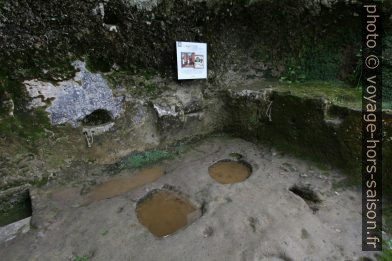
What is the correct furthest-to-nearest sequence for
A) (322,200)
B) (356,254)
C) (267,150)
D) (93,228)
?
1. (267,150)
2. (322,200)
3. (93,228)
4. (356,254)

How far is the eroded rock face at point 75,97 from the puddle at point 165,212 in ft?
6.11

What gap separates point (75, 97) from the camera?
4.39 m

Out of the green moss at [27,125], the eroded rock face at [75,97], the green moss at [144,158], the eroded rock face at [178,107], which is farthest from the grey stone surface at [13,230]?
the eroded rock face at [178,107]

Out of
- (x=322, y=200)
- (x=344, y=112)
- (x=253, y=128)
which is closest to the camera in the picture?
(x=322, y=200)

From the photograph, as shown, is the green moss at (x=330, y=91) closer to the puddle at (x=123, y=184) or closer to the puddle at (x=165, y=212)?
the puddle at (x=165, y=212)

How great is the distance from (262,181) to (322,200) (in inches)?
35.6

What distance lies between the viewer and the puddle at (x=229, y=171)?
436 centimetres

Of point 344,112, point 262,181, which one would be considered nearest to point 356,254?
point 262,181

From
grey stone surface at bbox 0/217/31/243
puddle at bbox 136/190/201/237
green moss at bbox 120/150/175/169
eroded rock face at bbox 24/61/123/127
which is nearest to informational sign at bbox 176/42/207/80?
eroded rock face at bbox 24/61/123/127

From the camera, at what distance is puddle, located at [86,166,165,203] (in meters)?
4.08

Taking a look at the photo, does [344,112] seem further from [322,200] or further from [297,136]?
[322,200]

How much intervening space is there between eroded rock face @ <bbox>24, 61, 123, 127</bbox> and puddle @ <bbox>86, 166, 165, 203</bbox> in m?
1.20

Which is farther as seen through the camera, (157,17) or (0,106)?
(157,17)

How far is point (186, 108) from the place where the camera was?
5590mm
